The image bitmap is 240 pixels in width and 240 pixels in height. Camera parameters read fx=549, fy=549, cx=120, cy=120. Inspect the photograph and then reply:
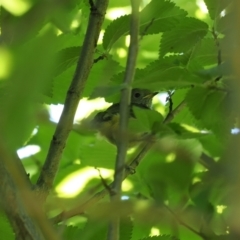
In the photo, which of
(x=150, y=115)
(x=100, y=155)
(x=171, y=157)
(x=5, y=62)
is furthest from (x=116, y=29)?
(x=5, y=62)

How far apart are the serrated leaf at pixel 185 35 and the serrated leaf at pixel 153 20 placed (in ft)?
0.15

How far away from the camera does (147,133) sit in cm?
79

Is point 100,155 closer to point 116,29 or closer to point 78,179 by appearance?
point 78,179

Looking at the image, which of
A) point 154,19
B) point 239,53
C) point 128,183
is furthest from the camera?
point 128,183

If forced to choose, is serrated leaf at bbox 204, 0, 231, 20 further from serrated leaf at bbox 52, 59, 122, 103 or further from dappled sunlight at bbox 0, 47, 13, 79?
dappled sunlight at bbox 0, 47, 13, 79

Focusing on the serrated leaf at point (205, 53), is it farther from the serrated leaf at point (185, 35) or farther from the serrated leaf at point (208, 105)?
the serrated leaf at point (208, 105)

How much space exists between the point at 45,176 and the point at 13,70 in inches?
31.4

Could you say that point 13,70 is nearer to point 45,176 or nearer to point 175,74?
point 175,74

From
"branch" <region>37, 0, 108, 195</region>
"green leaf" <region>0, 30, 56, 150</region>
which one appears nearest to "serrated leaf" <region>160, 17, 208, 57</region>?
"branch" <region>37, 0, 108, 195</region>

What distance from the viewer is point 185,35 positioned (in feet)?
3.84

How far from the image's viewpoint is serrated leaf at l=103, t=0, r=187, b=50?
122cm

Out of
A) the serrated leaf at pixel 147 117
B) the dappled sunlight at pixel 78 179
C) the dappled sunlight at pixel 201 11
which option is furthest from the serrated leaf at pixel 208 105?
the dappled sunlight at pixel 201 11

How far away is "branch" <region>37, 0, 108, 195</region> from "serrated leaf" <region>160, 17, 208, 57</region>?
19 cm

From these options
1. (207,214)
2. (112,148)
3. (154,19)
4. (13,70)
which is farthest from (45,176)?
(13,70)
